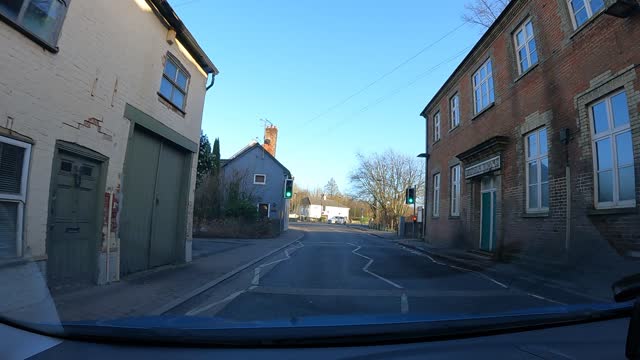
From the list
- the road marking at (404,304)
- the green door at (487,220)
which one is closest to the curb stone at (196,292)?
the road marking at (404,304)

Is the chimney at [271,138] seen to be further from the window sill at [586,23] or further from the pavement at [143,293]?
the window sill at [586,23]

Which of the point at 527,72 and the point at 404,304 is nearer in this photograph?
the point at 404,304

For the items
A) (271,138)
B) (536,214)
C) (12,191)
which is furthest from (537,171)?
(271,138)

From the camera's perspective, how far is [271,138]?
145 ft

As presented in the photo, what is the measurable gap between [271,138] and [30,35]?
127 ft

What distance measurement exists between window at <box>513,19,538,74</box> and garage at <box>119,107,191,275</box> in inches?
391

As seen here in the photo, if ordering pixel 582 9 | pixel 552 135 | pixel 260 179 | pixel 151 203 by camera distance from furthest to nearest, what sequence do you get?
pixel 260 179, pixel 552 135, pixel 582 9, pixel 151 203

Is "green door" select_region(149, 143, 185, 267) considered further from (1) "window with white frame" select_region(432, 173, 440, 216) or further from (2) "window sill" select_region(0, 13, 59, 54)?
(1) "window with white frame" select_region(432, 173, 440, 216)

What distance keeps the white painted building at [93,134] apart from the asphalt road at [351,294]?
2.07m

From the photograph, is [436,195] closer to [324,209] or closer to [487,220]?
[487,220]

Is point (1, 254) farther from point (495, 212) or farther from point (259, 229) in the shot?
point (259, 229)

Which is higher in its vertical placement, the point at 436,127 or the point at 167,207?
the point at 436,127

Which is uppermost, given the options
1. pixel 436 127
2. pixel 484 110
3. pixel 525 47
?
pixel 525 47

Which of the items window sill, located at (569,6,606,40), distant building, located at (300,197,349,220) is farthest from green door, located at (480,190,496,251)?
distant building, located at (300,197,349,220)
